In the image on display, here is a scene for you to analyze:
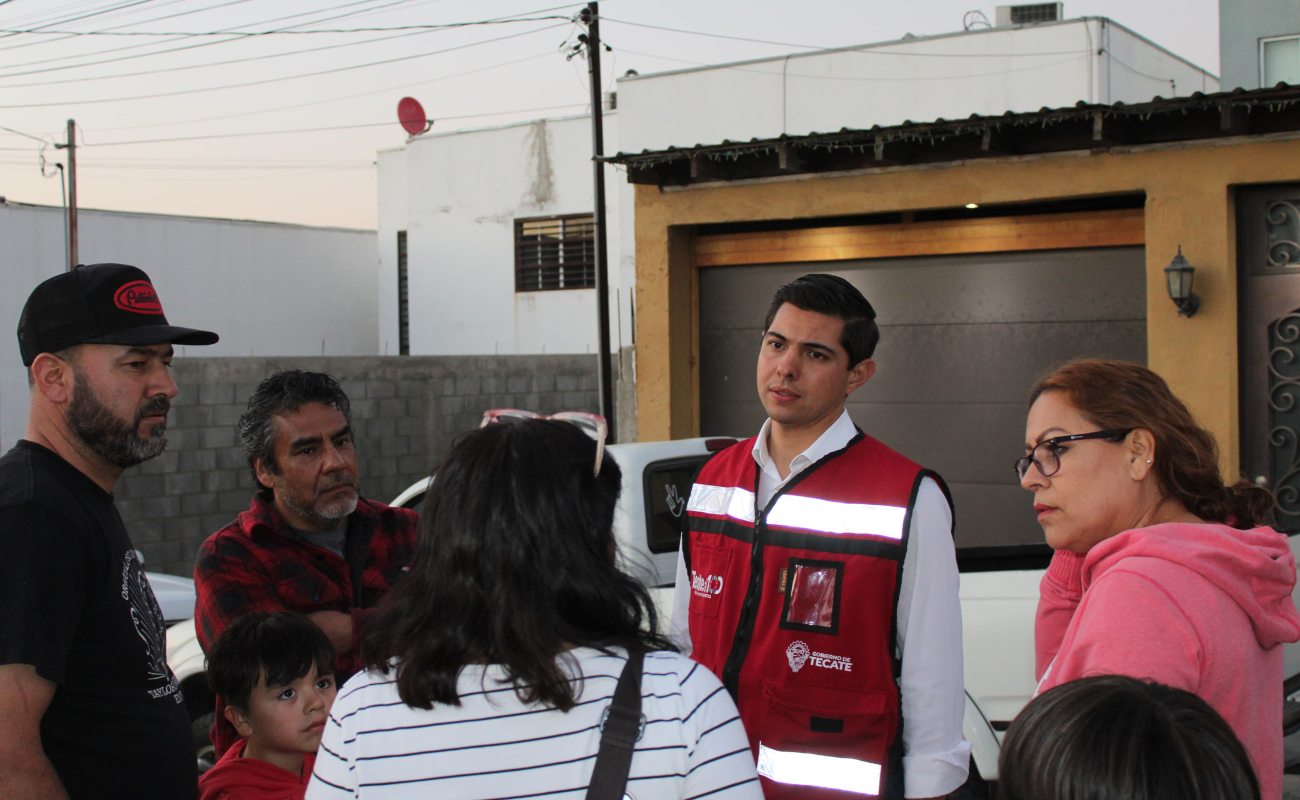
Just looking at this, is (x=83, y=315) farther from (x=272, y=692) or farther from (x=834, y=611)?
(x=834, y=611)

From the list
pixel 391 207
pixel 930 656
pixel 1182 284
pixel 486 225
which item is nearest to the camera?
pixel 930 656

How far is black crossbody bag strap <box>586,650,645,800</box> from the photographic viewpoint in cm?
139

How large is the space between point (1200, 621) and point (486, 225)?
21724 millimetres

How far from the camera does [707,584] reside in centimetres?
261

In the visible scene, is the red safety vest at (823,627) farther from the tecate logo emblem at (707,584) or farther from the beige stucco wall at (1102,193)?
the beige stucco wall at (1102,193)

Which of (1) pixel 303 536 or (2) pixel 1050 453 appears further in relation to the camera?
(1) pixel 303 536

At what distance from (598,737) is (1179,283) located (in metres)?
7.14

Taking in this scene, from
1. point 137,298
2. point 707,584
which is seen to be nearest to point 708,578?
point 707,584

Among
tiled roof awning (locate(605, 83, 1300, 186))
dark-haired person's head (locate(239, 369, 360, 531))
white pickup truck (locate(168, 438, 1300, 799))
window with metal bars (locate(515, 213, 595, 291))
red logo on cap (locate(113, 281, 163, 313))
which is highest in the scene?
window with metal bars (locate(515, 213, 595, 291))

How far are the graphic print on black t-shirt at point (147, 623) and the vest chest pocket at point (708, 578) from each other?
4.13 ft

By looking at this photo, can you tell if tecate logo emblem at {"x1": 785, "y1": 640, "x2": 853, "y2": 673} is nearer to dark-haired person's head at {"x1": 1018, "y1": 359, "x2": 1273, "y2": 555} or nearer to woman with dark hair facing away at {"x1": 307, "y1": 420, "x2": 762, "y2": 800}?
dark-haired person's head at {"x1": 1018, "y1": 359, "x2": 1273, "y2": 555}

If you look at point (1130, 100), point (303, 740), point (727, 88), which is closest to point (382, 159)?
point (727, 88)

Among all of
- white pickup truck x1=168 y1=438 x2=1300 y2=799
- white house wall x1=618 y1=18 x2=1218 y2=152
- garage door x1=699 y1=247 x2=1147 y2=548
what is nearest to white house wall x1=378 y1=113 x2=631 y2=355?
white house wall x1=618 y1=18 x2=1218 y2=152

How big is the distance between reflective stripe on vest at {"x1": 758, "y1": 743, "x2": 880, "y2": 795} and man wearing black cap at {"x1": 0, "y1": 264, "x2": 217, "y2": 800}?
1.33m
